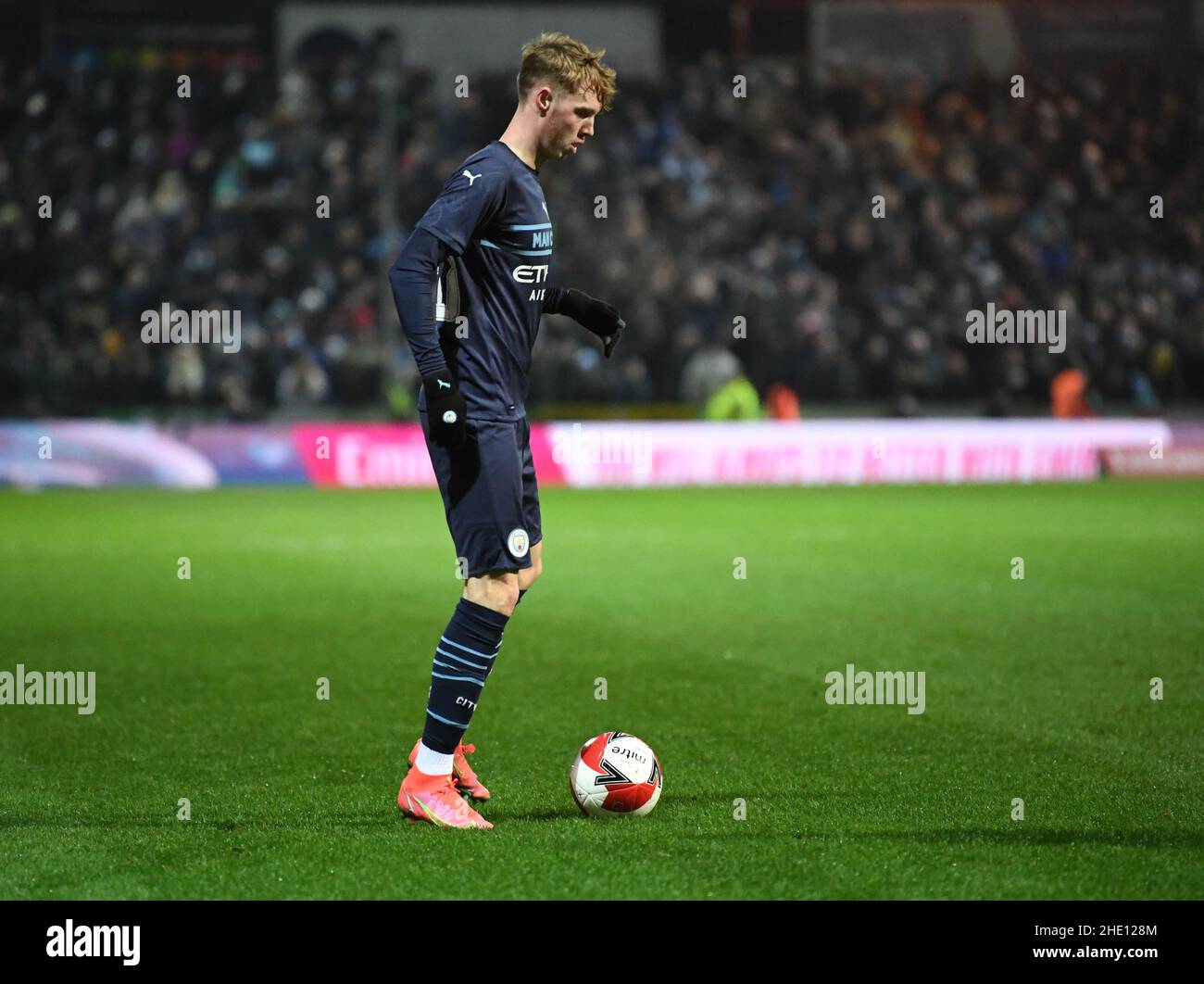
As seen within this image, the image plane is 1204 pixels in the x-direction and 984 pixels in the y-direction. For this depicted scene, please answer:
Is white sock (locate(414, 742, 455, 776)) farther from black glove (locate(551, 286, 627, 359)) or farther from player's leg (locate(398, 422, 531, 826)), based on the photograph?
black glove (locate(551, 286, 627, 359))

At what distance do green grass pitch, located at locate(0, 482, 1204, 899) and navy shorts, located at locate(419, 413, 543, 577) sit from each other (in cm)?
84

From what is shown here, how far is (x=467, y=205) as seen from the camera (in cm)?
500

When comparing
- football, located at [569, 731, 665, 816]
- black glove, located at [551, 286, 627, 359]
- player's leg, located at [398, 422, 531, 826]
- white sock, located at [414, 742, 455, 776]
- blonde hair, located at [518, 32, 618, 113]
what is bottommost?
football, located at [569, 731, 665, 816]

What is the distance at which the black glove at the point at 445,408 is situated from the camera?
4934 millimetres

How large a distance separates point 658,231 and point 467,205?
2049 centimetres

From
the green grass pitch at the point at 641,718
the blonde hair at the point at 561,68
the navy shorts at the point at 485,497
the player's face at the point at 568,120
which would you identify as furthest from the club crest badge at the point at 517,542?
the blonde hair at the point at 561,68

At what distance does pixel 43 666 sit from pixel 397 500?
446 inches

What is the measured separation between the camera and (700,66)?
29453 millimetres

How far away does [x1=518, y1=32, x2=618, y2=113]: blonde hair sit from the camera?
512 cm

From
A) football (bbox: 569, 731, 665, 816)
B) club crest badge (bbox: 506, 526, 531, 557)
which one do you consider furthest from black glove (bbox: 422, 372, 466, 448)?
football (bbox: 569, 731, 665, 816)

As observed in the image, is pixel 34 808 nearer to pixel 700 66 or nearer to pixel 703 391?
pixel 703 391

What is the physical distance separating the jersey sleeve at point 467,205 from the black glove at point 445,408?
40 cm

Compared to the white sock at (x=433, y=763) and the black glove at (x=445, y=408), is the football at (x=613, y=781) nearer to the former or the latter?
the white sock at (x=433, y=763)

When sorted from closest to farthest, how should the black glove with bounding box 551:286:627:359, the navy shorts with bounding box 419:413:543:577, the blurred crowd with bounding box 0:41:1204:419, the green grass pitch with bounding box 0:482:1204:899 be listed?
the green grass pitch with bounding box 0:482:1204:899
the navy shorts with bounding box 419:413:543:577
the black glove with bounding box 551:286:627:359
the blurred crowd with bounding box 0:41:1204:419
